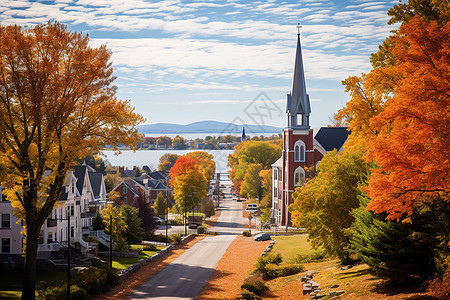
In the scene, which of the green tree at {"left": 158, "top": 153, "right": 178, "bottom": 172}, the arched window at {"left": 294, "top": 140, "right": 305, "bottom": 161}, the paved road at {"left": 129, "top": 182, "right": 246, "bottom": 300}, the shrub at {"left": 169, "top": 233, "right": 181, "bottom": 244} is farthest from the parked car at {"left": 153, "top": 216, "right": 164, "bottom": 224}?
the green tree at {"left": 158, "top": 153, "right": 178, "bottom": 172}

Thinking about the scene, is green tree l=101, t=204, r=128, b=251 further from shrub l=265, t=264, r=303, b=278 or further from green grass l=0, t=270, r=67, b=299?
shrub l=265, t=264, r=303, b=278

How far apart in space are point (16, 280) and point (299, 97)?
51016 millimetres

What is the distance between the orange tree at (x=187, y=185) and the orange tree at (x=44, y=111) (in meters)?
52.3

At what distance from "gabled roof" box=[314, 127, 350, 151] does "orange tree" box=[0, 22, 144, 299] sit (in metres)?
56.4

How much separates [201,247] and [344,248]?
1103 inches

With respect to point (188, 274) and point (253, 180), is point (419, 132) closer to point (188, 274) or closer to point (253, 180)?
point (188, 274)

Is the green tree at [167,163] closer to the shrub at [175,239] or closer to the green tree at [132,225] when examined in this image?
the shrub at [175,239]

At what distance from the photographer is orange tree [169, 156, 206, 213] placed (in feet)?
269

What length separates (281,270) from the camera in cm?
3428

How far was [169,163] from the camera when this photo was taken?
187 meters

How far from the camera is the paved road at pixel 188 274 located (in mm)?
29681

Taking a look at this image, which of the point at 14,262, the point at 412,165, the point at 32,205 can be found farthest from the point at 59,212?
the point at 412,165

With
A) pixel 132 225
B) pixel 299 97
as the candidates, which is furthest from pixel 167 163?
pixel 132 225

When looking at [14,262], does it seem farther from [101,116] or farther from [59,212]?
[101,116]
